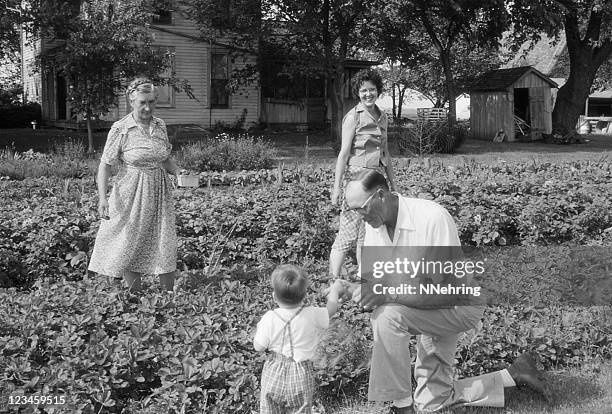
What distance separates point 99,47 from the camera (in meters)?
17.2

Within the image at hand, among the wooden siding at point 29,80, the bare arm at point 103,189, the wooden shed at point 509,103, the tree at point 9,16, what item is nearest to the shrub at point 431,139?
the wooden shed at point 509,103

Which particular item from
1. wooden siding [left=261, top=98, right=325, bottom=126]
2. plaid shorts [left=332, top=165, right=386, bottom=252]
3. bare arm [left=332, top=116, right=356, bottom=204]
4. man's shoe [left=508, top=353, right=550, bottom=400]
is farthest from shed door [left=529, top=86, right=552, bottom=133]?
man's shoe [left=508, top=353, right=550, bottom=400]

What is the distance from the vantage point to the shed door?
29.1 m

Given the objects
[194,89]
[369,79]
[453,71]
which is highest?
[453,71]

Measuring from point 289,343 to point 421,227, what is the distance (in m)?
0.86

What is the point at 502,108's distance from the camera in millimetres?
28094

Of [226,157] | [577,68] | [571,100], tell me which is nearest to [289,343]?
[226,157]

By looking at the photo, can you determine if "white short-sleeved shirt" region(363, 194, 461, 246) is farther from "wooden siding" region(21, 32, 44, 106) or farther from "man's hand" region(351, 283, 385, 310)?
"wooden siding" region(21, 32, 44, 106)

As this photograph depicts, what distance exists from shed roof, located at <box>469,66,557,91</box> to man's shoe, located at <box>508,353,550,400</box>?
24.9 metres

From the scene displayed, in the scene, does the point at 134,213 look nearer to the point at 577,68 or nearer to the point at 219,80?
the point at 219,80

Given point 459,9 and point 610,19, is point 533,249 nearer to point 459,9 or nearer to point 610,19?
point 459,9

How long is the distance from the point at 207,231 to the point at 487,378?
392cm

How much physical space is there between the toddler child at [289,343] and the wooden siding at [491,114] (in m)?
25.4

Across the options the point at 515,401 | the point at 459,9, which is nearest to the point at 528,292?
the point at 515,401
